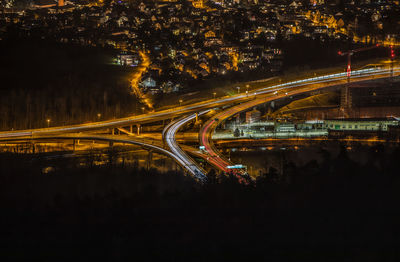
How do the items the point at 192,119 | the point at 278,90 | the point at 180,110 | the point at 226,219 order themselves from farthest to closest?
the point at 278,90, the point at 180,110, the point at 192,119, the point at 226,219

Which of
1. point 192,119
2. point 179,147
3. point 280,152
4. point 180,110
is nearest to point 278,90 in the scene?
point 180,110

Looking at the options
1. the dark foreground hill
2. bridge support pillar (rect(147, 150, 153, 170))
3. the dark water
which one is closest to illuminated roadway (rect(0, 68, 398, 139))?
bridge support pillar (rect(147, 150, 153, 170))

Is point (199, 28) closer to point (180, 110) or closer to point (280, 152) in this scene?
point (180, 110)

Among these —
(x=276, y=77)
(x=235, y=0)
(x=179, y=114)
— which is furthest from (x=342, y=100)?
(x=235, y=0)

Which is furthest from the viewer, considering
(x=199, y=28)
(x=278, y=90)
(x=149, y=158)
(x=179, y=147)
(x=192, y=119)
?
(x=199, y=28)

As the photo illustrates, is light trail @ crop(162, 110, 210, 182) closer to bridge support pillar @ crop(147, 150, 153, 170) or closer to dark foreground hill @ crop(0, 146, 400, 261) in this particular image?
bridge support pillar @ crop(147, 150, 153, 170)

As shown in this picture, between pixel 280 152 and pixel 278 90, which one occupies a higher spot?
pixel 278 90

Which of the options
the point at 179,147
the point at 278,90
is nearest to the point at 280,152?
the point at 179,147

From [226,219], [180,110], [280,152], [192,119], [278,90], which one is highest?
[278,90]

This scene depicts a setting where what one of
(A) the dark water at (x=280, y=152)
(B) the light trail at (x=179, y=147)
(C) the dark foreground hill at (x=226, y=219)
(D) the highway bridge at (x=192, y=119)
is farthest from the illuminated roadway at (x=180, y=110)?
(C) the dark foreground hill at (x=226, y=219)

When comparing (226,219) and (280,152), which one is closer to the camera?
(226,219)

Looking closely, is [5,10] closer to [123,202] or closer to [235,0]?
[235,0]
